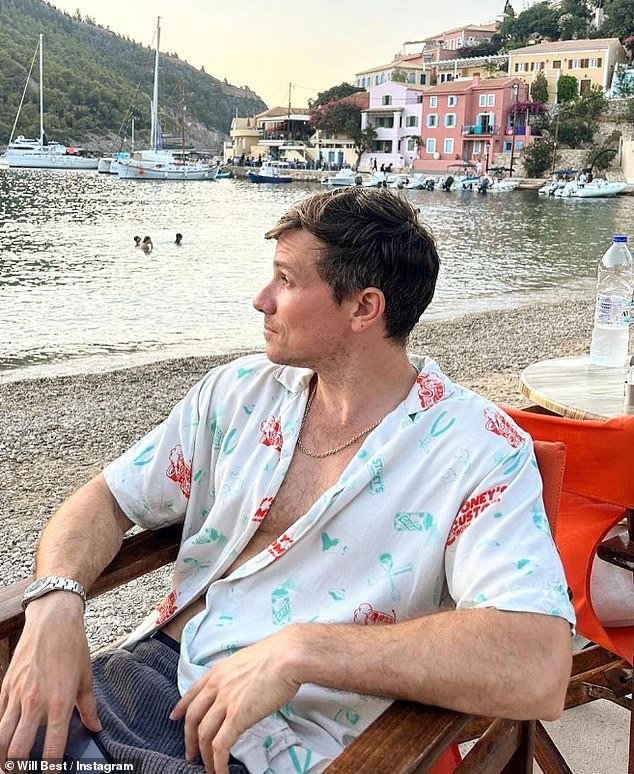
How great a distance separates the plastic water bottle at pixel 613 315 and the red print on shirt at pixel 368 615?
1.68 meters

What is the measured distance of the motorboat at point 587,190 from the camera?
1946 inches

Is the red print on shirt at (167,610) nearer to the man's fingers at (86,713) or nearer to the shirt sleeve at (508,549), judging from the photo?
the man's fingers at (86,713)

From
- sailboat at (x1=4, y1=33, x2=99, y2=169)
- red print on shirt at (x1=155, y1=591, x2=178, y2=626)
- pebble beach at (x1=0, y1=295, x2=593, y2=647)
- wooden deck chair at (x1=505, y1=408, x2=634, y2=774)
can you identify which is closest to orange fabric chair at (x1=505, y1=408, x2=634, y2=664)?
wooden deck chair at (x1=505, y1=408, x2=634, y2=774)

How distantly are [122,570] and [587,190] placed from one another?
51.7 m

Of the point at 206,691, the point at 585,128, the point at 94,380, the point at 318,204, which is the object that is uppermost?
the point at 585,128

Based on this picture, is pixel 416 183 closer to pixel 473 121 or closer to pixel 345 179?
pixel 345 179

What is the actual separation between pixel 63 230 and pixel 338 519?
97.3ft

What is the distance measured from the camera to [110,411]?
20.6ft

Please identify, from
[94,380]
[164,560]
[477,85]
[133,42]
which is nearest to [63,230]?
[94,380]

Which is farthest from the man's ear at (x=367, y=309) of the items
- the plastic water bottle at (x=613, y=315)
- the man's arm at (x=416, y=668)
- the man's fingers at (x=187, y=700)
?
the plastic water bottle at (x=613, y=315)

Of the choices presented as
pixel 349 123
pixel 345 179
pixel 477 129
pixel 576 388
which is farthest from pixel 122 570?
pixel 349 123

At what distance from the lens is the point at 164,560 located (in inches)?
67.4

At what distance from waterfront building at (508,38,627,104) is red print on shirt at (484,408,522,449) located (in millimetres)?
69867

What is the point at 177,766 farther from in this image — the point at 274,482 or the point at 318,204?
the point at 318,204
